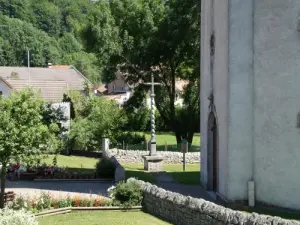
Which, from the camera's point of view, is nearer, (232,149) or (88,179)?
(232,149)

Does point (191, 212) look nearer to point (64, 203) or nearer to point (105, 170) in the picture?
point (64, 203)

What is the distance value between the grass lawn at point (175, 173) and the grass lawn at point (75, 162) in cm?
204

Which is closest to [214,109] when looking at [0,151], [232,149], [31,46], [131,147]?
[232,149]

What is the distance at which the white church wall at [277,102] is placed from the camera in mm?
16156

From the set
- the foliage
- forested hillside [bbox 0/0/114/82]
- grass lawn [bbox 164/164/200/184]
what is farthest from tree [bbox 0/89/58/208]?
forested hillside [bbox 0/0/114/82]

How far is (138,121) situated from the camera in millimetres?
46250

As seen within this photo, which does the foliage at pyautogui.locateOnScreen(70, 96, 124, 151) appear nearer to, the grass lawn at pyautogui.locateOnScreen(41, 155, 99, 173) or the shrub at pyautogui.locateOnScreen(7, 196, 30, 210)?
the grass lawn at pyautogui.locateOnScreen(41, 155, 99, 173)

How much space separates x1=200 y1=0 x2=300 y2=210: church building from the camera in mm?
16203

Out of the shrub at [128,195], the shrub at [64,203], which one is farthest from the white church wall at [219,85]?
the shrub at [64,203]

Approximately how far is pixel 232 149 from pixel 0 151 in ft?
23.9

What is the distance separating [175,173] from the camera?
84.3ft

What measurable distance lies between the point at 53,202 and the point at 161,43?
21.3 meters

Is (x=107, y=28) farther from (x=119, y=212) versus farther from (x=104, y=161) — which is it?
(x=119, y=212)

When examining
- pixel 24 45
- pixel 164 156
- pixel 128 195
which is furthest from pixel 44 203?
pixel 24 45
